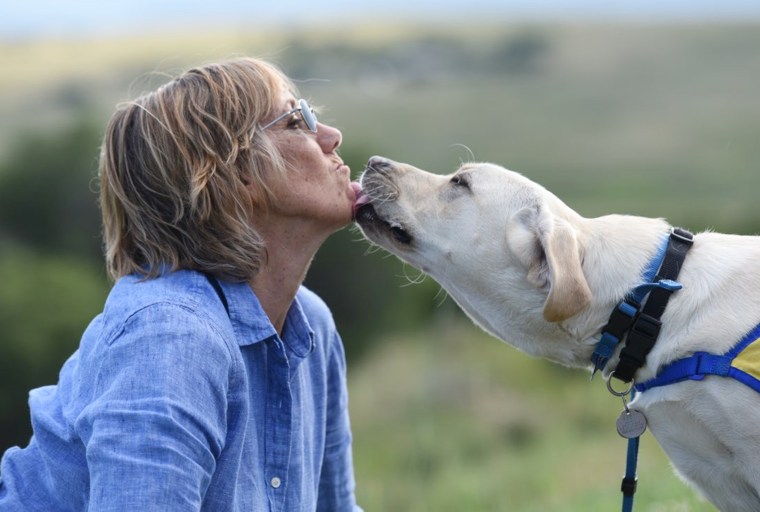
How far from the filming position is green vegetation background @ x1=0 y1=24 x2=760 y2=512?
40.0 feet

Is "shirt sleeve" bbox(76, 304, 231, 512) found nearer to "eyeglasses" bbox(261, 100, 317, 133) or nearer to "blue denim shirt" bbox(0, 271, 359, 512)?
"blue denim shirt" bbox(0, 271, 359, 512)

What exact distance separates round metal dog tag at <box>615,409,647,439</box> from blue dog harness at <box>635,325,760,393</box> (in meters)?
0.18

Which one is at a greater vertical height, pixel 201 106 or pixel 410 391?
pixel 201 106

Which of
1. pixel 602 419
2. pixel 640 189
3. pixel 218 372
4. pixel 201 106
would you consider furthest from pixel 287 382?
pixel 640 189

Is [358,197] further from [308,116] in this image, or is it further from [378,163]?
[308,116]

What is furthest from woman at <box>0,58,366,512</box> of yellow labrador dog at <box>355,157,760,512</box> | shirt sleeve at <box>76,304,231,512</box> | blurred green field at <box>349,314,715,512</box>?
blurred green field at <box>349,314,715,512</box>

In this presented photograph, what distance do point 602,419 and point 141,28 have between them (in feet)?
94.5

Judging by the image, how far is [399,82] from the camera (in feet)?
92.3

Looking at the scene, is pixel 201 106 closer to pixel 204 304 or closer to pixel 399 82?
pixel 204 304

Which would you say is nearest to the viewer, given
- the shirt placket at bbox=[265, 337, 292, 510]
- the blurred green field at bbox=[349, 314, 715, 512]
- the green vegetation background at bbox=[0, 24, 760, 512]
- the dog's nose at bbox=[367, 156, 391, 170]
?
the shirt placket at bbox=[265, 337, 292, 510]

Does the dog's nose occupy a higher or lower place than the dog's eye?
higher

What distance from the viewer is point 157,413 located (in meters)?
2.83

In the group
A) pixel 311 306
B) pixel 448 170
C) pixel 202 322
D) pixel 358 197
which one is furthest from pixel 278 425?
pixel 448 170

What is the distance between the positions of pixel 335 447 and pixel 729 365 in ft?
5.65
